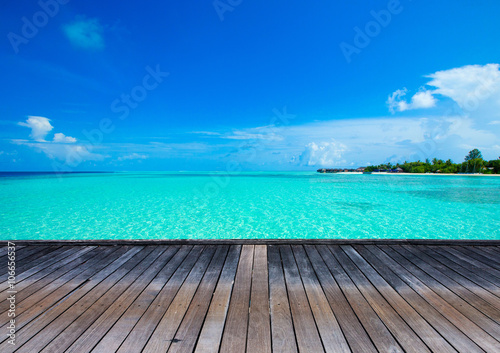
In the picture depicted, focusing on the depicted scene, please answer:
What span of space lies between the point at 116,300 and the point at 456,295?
280cm

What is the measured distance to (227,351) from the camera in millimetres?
1365

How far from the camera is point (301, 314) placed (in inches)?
67.1

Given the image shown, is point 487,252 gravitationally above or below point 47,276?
above

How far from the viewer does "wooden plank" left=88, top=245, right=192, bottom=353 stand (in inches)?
55.8

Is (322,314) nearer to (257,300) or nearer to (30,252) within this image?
(257,300)

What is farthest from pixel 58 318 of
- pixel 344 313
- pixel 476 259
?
pixel 476 259

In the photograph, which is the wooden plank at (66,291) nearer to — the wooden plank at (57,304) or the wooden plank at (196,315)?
the wooden plank at (57,304)

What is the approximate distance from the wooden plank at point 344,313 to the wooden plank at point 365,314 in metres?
0.04

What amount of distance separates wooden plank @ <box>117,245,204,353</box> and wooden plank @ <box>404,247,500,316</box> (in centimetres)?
238

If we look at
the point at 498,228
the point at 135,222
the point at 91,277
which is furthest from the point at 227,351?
the point at 498,228

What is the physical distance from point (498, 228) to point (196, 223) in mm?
10975

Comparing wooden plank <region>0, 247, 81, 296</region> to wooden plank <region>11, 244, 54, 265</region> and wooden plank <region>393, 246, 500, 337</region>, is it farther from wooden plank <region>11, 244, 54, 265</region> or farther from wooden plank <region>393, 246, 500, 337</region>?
wooden plank <region>393, 246, 500, 337</region>

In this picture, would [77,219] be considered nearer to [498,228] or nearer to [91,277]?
[91,277]

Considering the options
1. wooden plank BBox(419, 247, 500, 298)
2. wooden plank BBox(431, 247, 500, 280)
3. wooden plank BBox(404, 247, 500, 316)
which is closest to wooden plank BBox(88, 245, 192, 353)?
wooden plank BBox(404, 247, 500, 316)
